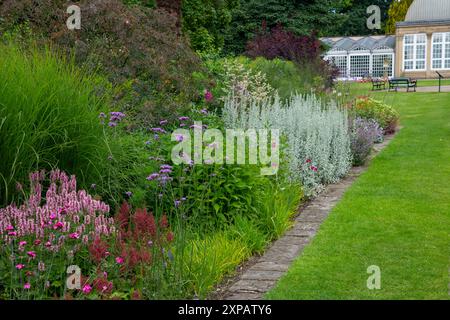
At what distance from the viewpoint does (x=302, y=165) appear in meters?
7.22

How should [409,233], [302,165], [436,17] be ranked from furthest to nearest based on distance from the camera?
[436,17]
[302,165]
[409,233]

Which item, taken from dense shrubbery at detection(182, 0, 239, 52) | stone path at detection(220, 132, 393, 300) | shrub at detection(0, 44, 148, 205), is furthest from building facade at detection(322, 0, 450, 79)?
shrub at detection(0, 44, 148, 205)

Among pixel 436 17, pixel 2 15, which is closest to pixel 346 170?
pixel 2 15

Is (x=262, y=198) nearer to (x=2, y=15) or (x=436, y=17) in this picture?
(x=2, y=15)

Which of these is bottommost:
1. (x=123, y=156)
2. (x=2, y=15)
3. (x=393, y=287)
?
(x=393, y=287)

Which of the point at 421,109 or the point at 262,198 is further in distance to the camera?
the point at 421,109

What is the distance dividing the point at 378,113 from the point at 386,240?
775 centimetres

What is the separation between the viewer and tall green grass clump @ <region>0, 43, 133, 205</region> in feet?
13.4

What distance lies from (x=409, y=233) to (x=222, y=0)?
1766cm

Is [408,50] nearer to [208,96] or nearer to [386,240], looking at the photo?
[208,96]

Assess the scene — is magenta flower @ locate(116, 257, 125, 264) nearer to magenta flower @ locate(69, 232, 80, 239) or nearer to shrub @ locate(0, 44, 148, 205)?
magenta flower @ locate(69, 232, 80, 239)

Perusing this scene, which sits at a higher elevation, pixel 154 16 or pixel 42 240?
pixel 154 16

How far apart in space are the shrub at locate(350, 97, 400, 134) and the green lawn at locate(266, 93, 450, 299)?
3.12 m

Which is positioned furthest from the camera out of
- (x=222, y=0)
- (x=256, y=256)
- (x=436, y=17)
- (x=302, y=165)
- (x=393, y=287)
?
(x=436, y=17)
